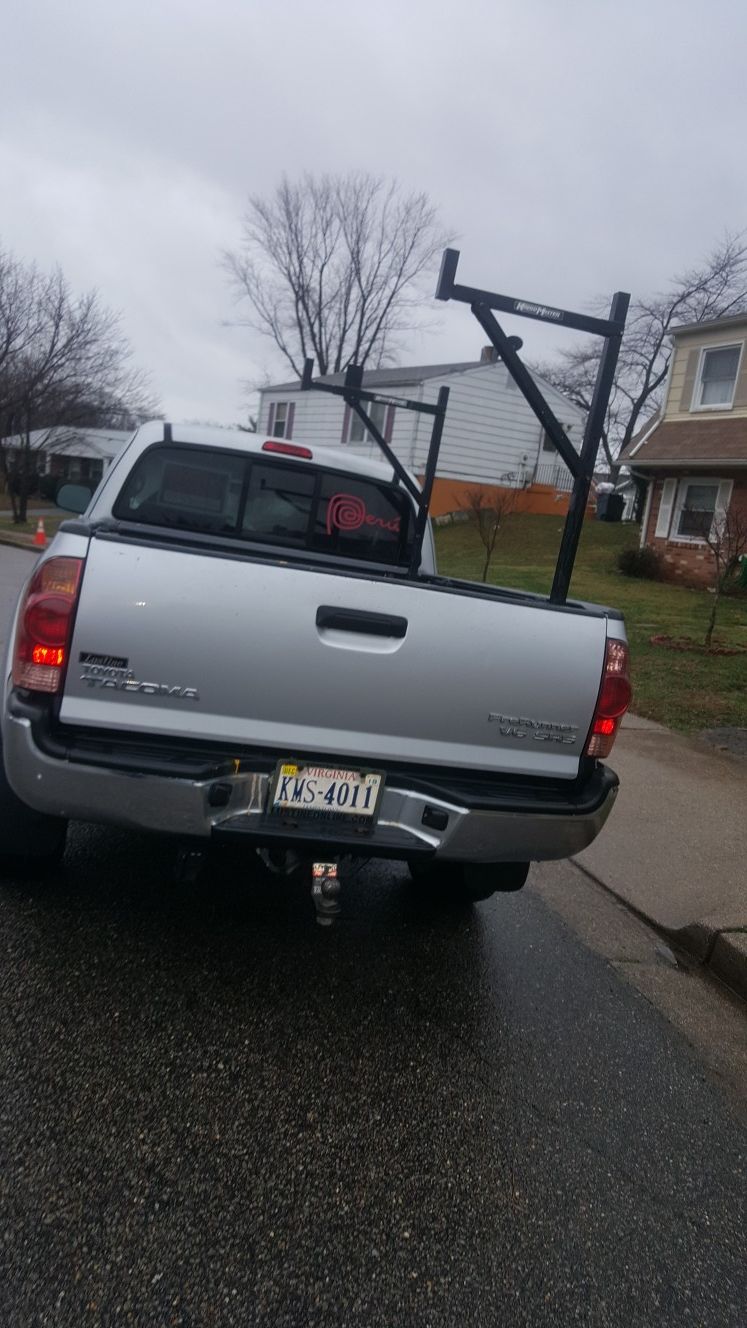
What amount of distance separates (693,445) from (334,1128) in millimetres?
19433

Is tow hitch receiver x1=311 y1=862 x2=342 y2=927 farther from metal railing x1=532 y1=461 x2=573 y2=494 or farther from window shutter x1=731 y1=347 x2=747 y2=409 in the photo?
metal railing x1=532 y1=461 x2=573 y2=494

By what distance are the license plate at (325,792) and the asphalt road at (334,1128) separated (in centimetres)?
72

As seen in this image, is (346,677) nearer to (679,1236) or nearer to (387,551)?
(679,1236)

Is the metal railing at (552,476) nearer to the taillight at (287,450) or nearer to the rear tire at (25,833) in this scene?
the taillight at (287,450)

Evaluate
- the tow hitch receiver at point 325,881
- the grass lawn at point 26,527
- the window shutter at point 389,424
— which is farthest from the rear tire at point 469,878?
the window shutter at point 389,424

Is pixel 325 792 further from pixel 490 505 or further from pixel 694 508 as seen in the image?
pixel 490 505

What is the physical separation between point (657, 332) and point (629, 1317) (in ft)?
145

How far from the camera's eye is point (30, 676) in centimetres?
278

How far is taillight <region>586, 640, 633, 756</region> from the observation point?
315 cm

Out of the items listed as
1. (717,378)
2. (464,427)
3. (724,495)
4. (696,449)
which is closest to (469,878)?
(724,495)

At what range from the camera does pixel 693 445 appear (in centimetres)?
1978

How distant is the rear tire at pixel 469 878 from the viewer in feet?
12.1

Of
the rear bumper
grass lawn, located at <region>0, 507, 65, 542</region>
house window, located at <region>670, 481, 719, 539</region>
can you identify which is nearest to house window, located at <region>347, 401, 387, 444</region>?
grass lawn, located at <region>0, 507, 65, 542</region>

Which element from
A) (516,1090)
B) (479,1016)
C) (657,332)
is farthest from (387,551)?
(657,332)
